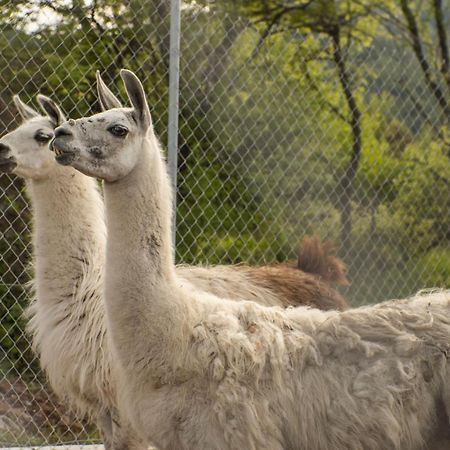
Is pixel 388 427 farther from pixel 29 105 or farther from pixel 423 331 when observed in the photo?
pixel 29 105

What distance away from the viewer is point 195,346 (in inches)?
155

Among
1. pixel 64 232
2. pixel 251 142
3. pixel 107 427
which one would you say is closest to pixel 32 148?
pixel 64 232

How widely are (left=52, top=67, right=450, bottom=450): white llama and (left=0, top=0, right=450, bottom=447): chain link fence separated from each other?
215 centimetres

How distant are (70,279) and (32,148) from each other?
817mm

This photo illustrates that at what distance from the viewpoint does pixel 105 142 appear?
3.95m

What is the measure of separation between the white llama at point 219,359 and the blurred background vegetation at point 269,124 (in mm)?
2321

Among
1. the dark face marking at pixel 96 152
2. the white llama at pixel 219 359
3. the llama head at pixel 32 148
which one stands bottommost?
the white llama at pixel 219 359

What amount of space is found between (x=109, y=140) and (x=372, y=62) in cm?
516

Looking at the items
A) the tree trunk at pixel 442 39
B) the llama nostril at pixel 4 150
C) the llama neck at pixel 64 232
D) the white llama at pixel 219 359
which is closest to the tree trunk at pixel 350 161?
the tree trunk at pixel 442 39

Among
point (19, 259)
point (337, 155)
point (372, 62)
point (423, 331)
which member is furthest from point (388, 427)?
point (372, 62)

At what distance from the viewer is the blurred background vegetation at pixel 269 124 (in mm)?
6270

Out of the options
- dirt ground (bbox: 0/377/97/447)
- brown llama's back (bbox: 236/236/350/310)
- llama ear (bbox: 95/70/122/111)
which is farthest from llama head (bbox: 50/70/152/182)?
dirt ground (bbox: 0/377/97/447)

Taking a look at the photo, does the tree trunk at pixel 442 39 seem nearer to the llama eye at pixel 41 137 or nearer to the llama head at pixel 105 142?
the llama eye at pixel 41 137

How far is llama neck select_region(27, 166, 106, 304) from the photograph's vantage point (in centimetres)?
525
